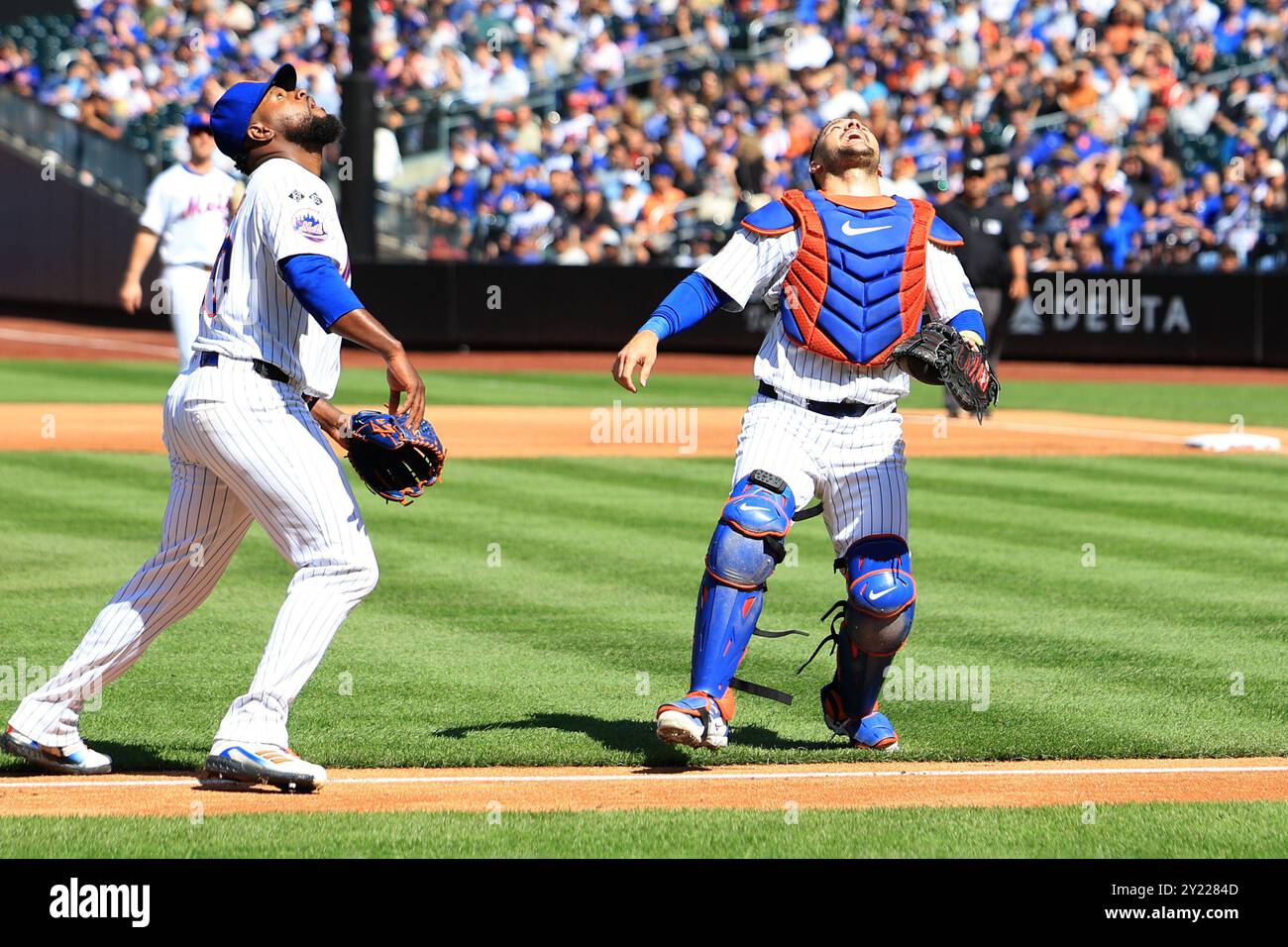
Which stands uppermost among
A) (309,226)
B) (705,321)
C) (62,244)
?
(62,244)

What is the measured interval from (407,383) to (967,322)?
1.94m

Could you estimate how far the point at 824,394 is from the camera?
19.9 ft

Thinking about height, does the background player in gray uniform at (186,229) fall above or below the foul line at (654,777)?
above

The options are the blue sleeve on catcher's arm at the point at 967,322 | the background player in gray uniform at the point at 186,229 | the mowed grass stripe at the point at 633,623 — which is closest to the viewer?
the blue sleeve on catcher's arm at the point at 967,322

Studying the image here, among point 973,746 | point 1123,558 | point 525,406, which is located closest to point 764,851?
point 973,746

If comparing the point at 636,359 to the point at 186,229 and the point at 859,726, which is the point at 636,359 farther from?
the point at 186,229

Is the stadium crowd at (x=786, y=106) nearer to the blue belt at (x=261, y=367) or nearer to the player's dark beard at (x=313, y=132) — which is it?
the player's dark beard at (x=313, y=132)

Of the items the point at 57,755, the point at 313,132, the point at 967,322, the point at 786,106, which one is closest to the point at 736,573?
the point at 967,322

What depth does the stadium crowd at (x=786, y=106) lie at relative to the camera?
2400cm

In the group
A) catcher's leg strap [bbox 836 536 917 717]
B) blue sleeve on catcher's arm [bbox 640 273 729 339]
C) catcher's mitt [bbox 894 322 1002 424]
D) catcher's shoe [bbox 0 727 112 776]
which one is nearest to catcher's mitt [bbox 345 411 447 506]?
blue sleeve on catcher's arm [bbox 640 273 729 339]

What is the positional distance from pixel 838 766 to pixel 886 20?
23500mm

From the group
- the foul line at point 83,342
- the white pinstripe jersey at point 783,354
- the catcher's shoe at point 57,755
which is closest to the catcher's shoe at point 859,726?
the white pinstripe jersey at point 783,354

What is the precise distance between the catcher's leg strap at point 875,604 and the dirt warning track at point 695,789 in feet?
1.08
